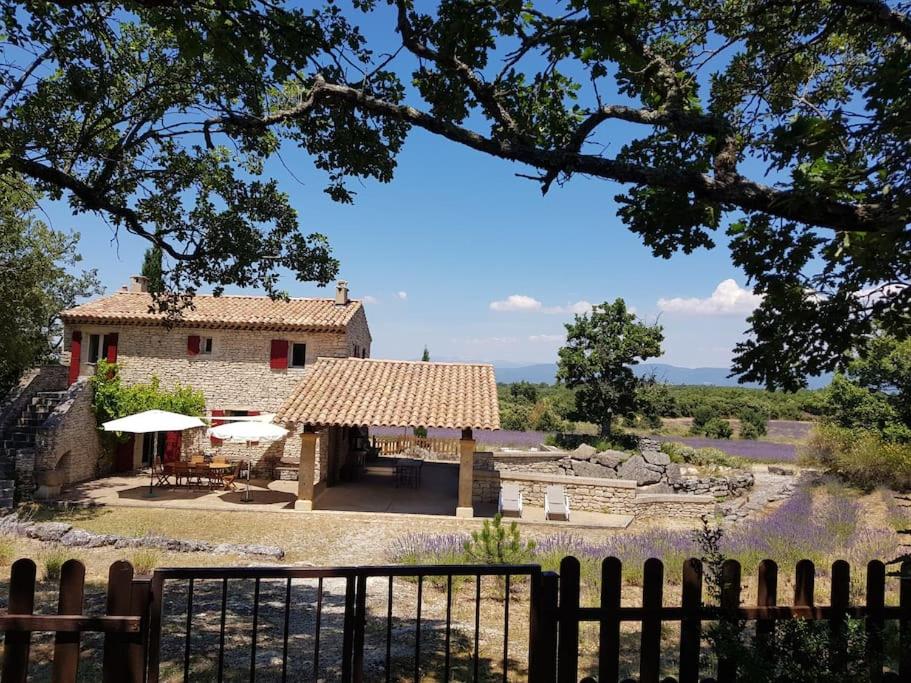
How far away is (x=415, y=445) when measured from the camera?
1016 inches

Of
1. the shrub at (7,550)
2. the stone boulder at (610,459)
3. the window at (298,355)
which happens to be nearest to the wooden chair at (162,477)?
the window at (298,355)

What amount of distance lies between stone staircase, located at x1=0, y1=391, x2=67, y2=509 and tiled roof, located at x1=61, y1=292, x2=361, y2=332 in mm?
2860

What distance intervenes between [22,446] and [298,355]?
8.47 meters

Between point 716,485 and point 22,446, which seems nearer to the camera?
point 22,446

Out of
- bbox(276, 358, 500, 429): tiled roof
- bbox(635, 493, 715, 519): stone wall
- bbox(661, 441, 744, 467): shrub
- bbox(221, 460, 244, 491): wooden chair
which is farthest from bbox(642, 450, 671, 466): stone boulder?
bbox(221, 460, 244, 491): wooden chair

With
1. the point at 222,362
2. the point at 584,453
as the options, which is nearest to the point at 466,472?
the point at 584,453

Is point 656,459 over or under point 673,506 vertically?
over

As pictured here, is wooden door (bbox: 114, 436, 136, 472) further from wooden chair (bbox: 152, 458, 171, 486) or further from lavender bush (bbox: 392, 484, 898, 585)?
lavender bush (bbox: 392, 484, 898, 585)

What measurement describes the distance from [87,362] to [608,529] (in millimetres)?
17833

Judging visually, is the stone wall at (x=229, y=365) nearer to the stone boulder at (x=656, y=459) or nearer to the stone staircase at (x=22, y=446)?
the stone staircase at (x=22, y=446)

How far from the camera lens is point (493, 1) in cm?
475

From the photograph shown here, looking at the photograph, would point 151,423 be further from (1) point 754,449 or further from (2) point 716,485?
(1) point 754,449

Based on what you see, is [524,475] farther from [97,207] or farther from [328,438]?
[97,207]

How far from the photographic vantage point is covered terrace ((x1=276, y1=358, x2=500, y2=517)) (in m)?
14.8
